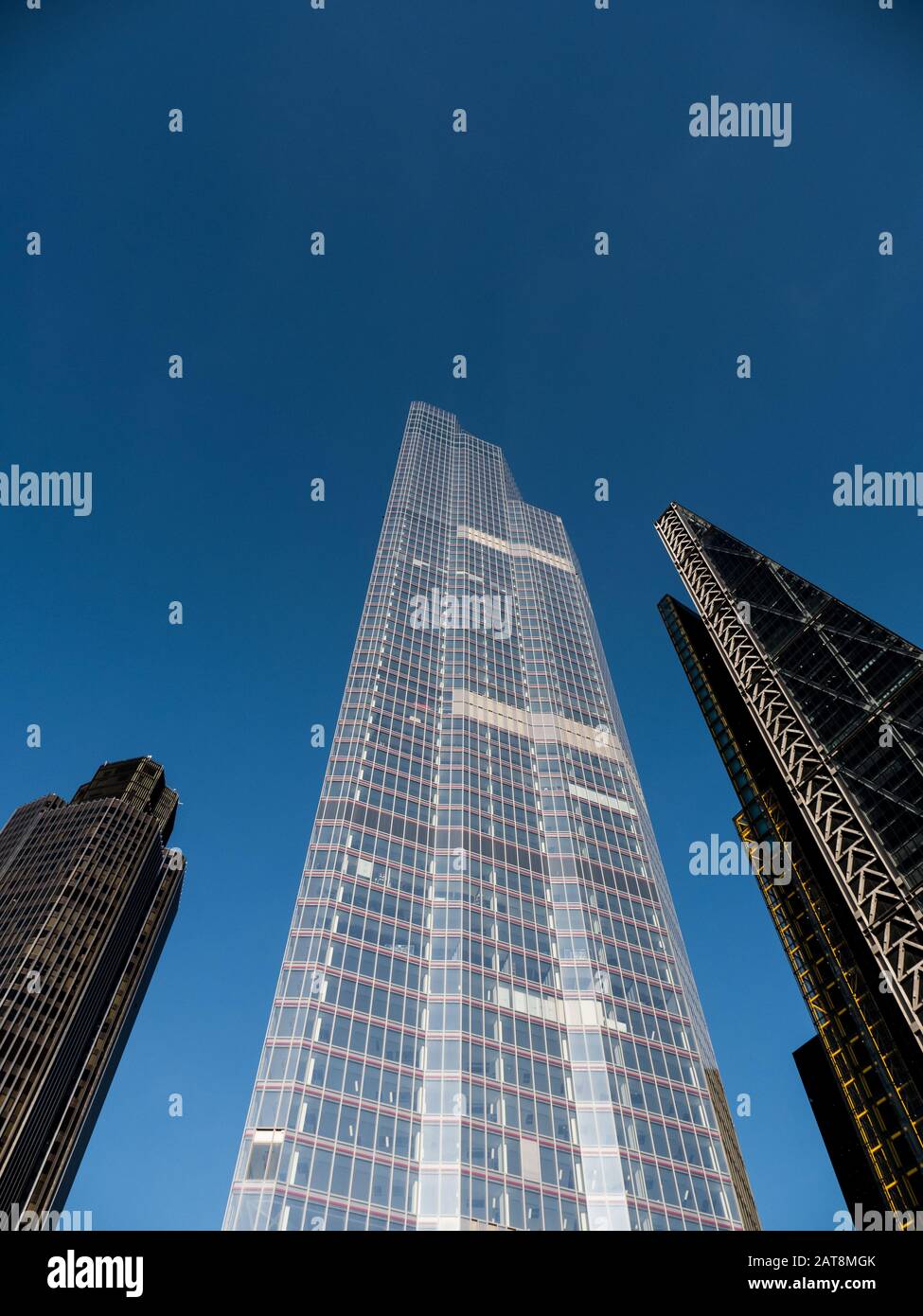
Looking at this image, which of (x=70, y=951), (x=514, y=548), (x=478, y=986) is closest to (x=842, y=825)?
(x=478, y=986)

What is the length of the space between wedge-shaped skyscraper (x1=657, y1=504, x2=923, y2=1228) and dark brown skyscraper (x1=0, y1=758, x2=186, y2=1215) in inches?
4077

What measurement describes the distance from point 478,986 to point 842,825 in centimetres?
3849

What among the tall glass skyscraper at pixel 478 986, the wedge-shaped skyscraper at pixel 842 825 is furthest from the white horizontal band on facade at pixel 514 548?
the wedge-shaped skyscraper at pixel 842 825

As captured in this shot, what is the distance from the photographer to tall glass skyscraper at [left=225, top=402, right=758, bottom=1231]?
193ft

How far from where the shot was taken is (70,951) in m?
135

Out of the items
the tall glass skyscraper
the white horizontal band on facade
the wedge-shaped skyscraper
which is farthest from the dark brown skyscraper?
the wedge-shaped skyscraper

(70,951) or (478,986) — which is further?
(70,951)

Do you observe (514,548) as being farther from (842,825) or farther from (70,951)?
(70,951)

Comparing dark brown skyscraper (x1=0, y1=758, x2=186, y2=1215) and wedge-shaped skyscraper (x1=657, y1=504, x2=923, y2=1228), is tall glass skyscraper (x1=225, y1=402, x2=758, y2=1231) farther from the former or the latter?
dark brown skyscraper (x1=0, y1=758, x2=186, y2=1215)

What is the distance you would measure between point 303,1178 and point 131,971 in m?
117
